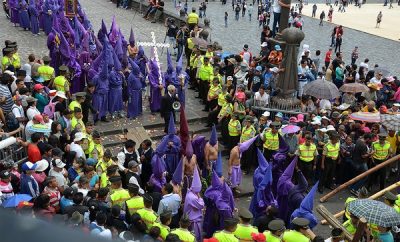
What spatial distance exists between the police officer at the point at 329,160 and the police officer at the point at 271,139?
971 mm

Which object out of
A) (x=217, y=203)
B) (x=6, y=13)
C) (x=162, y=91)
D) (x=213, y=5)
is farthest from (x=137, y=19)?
(x=217, y=203)

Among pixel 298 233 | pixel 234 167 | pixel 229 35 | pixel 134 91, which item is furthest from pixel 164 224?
pixel 229 35

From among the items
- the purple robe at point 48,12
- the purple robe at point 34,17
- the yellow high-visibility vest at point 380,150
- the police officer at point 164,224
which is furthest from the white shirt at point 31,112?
the purple robe at point 34,17

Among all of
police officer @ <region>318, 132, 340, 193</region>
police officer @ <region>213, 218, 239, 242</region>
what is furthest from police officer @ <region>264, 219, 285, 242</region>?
police officer @ <region>318, 132, 340, 193</region>

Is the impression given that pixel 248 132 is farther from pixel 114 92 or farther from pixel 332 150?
pixel 114 92

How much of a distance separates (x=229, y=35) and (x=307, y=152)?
16379 mm

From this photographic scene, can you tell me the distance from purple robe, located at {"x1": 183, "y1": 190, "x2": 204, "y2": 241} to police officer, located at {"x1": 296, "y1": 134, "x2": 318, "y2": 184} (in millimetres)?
3208

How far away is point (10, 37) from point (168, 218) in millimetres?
15398

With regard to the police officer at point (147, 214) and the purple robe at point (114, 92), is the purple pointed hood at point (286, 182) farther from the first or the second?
the purple robe at point (114, 92)

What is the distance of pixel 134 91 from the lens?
12.4 m

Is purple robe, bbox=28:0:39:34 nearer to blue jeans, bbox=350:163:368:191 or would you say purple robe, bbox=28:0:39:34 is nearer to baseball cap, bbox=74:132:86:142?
baseball cap, bbox=74:132:86:142

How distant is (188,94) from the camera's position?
14945 millimetres

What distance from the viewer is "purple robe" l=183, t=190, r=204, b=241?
7320mm

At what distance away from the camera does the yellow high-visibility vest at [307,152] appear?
Result: 989 centimetres
